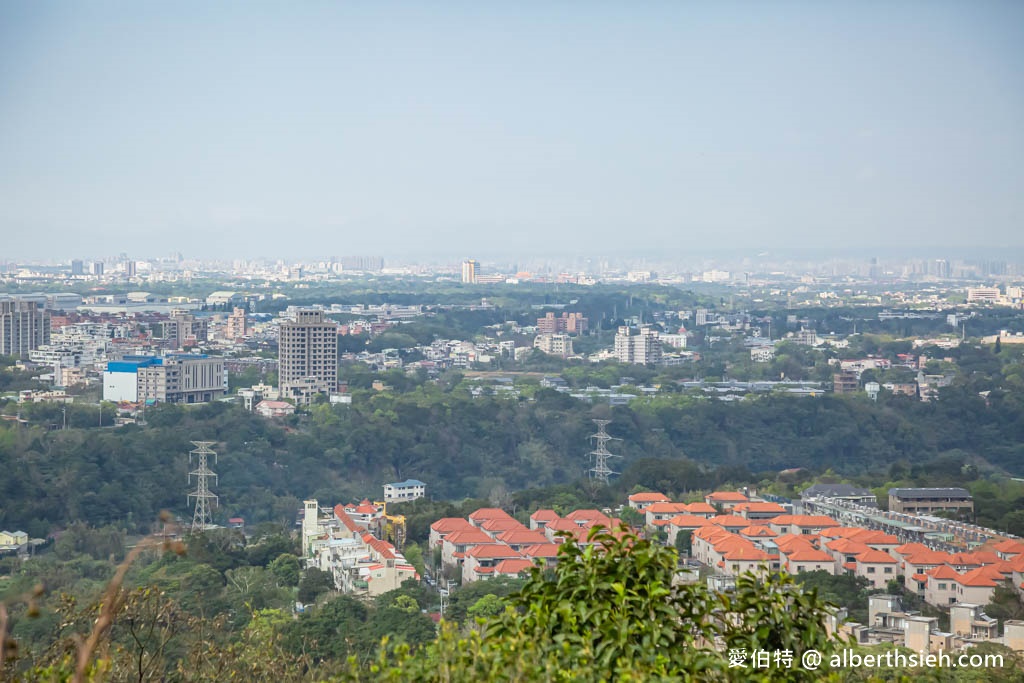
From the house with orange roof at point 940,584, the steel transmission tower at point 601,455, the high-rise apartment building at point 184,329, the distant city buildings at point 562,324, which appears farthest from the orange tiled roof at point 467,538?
the distant city buildings at point 562,324

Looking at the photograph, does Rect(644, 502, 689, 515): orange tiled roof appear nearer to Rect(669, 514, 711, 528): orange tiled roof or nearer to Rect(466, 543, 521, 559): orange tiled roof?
Rect(669, 514, 711, 528): orange tiled roof

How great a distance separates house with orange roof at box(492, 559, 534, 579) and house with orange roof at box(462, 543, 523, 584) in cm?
12

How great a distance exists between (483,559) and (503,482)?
6.87 meters

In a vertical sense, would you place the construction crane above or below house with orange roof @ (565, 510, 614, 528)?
below

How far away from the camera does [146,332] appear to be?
26.3m

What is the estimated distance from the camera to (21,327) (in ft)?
77.7

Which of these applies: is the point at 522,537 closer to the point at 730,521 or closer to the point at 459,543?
the point at 459,543

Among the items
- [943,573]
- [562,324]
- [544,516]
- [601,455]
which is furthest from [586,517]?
[562,324]

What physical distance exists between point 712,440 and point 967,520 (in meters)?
7.37

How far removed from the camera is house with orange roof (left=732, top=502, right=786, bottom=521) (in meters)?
10.6

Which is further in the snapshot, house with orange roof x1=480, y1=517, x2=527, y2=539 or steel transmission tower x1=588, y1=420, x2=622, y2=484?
steel transmission tower x1=588, y1=420, x2=622, y2=484

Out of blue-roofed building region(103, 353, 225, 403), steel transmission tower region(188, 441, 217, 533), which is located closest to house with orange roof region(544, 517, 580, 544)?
steel transmission tower region(188, 441, 217, 533)

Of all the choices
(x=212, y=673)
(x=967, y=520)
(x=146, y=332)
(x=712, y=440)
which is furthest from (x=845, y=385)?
(x=212, y=673)

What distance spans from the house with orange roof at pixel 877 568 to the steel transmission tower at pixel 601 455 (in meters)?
7.56
